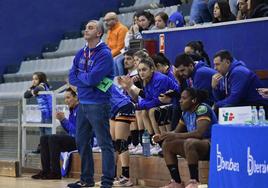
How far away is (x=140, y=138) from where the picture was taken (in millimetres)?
10688

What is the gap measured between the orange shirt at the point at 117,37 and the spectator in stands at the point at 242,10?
2.72m

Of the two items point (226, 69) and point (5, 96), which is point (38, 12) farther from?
point (226, 69)

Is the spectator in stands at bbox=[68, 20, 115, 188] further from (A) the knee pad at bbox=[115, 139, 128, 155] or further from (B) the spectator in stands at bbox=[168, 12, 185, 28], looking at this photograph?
(B) the spectator in stands at bbox=[168, 12, 185, 28]

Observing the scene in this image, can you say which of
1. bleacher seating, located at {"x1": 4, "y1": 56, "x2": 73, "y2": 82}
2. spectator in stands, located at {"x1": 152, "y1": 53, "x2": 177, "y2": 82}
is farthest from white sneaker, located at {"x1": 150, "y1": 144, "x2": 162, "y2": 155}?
bleacher seating, located at {"x1": 4, "y1": 56, "x2": 73, "y2": 82}

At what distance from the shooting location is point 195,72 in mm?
9688

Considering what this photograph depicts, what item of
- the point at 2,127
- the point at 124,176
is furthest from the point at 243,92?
the point at 2,127

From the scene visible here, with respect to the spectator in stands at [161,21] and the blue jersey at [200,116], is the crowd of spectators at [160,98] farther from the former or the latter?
the spectator in stands at [161,21]

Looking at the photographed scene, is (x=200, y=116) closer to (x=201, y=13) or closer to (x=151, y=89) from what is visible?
(x=151, y=89)

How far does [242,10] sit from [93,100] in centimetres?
308

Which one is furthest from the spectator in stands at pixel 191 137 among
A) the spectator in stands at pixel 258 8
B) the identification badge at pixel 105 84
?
the spectator in stands at pixel 258 8

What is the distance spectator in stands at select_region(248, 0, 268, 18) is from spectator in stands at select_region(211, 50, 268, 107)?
1544mm

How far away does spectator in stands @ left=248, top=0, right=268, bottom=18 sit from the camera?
10.5m

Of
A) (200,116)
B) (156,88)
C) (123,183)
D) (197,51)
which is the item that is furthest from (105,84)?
(197,51)

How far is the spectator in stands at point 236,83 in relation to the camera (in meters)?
9.09
